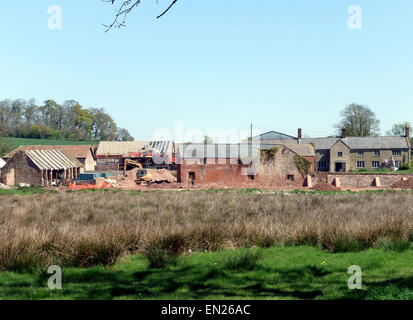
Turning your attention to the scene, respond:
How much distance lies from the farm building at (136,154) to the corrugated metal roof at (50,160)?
8893 millimetres

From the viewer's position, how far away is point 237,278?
710 centimetres

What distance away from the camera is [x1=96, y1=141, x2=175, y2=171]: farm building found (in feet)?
202

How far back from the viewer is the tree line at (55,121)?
92312 mm

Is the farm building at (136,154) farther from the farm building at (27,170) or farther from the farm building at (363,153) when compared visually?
the farm building at (27,170)

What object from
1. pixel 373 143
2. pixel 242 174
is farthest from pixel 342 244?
pixel 373 143

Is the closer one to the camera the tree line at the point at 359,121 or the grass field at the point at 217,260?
the grass field at the point at 217,260

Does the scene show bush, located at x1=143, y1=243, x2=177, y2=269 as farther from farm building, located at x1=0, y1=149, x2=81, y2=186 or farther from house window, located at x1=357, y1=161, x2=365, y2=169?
house window, located at x1=357, y1=161, x2=365, y2=169

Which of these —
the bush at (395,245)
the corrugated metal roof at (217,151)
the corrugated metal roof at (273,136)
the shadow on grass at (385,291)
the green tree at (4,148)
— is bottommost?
the shadow on grass at (385,291)

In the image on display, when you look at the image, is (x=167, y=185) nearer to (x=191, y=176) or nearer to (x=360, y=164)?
(x=191, y=176)

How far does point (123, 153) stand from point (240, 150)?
3222 centimetres

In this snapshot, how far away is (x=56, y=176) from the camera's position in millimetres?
49000

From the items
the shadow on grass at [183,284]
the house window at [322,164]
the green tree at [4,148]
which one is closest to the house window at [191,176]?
the shadow on grass at [183,284]

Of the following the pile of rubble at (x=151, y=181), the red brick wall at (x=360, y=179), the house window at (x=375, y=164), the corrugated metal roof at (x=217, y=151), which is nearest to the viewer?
the pile of rubble at (x=151, y=181)
